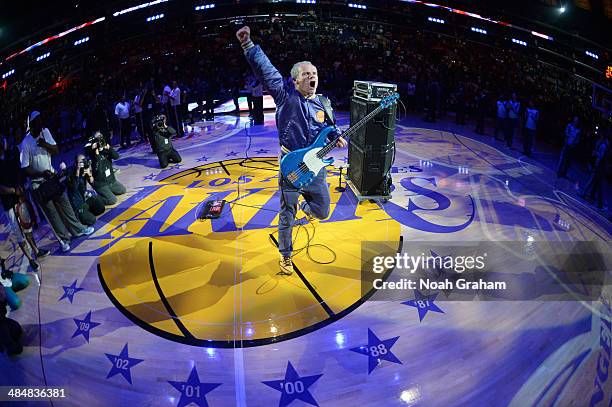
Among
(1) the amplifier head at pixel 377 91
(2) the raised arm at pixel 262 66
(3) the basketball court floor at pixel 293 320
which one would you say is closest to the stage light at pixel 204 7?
(3) the basketball court floor at pixel 293 320

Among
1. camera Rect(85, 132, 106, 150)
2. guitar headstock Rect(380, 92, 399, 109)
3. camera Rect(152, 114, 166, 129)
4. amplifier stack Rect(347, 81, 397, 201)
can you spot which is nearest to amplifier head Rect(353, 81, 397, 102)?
amplifier stack Rect(347, 81, 397, 201)

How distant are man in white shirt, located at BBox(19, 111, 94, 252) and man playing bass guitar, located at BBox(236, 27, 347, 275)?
2.98 metres

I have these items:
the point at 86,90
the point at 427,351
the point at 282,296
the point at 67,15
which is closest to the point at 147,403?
the point at 282,296

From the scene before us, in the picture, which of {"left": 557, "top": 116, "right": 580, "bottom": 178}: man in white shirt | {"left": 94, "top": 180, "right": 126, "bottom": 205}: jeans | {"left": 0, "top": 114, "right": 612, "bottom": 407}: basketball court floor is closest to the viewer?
{"left": 0, "top": 114, "right": 612, "bottom": 407}: basketball court floor

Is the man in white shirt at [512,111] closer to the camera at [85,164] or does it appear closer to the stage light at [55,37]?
the camera at [85,164]

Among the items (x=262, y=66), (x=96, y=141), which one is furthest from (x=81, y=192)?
(x=262, y=66)

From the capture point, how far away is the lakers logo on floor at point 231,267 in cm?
382

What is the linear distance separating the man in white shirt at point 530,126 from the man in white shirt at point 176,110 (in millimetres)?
8878

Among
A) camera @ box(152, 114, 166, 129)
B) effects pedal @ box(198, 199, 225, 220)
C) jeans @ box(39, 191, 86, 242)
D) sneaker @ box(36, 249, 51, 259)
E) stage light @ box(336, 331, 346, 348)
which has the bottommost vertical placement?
sneaker @ box(36, 249, 51, 259)

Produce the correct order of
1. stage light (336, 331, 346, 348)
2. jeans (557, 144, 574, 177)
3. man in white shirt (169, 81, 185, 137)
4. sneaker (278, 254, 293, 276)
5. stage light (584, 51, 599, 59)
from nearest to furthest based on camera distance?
1. stage light (336, 331, 346, 348)
2. sneaker (278, 254, 293, 276)
3. jeans (557, 144, 574, 177)
4. man in white shirt (169, 81, 185, 137)
5. stage light (584, 51, 599, 59)

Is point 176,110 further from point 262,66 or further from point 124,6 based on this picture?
point 124,6

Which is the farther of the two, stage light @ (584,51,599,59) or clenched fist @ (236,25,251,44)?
stage light @ (584,51,599,59)

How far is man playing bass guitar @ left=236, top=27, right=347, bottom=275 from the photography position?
378 centimetres

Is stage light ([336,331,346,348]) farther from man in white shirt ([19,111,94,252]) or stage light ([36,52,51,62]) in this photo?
stage light ([36,52,51,62])
